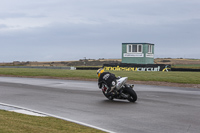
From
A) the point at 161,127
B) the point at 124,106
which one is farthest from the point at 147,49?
the point at 161,127

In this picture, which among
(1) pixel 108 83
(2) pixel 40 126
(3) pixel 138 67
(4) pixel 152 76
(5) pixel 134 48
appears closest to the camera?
(2) pixel 40 126

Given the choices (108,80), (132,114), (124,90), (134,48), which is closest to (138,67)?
(134,48)

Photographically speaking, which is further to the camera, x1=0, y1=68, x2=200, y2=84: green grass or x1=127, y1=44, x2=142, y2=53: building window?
x1=127, y1=44, x2=142, y2=53: building window

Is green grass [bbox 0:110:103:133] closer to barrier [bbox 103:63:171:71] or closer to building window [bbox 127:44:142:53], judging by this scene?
barrier [bbox 103:63:171:71]

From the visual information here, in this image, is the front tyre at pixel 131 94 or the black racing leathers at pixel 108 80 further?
the black racing leathers at pixel 108 80

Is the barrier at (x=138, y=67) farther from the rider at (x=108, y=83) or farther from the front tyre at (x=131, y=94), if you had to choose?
the front tyre at (x=131, y=94)

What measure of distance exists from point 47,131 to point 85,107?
5.44m

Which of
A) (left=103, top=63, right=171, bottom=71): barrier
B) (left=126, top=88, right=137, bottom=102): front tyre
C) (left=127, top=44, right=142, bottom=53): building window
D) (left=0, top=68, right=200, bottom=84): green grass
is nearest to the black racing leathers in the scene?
(left=126, top=88, right=137, bottom=102): front tyre

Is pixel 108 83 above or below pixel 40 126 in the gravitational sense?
above

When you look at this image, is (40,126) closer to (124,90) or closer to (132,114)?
(132,114)

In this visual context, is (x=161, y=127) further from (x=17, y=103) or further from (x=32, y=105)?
(x=17, y=103)

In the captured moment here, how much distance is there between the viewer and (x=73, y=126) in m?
9.07

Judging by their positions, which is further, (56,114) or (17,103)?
(17,103)

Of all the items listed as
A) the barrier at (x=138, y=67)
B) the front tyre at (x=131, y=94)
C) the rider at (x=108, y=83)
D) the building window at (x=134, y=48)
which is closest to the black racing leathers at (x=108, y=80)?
the rider at (x=108, y=83)
